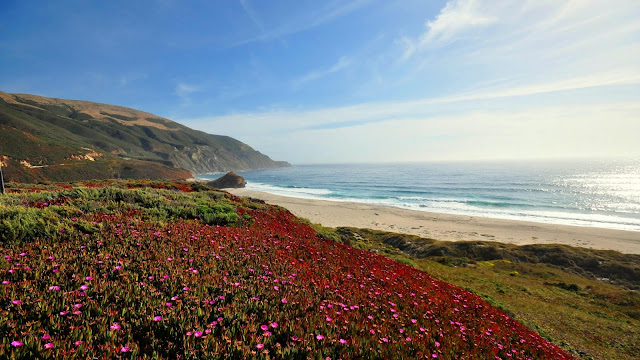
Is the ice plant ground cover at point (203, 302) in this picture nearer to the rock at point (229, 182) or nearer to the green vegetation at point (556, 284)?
the green vegetation at point (556, 284)

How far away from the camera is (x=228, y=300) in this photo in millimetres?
4348

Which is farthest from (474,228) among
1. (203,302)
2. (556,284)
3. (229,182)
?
(229,182)

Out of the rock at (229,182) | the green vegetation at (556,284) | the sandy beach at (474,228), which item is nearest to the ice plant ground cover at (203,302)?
the green vegetation at (556,284)

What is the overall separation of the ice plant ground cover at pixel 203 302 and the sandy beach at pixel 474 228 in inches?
1154

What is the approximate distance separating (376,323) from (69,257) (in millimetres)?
5479

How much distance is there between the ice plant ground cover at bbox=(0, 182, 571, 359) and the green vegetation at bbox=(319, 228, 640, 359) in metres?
4.81

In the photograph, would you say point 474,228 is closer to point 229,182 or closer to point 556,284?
point 556,284

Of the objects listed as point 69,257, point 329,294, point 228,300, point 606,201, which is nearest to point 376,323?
point 329,294

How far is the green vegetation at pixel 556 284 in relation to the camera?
923cm

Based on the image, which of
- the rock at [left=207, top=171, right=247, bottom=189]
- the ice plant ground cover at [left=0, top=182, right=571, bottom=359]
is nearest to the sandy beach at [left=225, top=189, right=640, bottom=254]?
the ice plant ground cover at [left=0, top=182, right=571, bottom=359]

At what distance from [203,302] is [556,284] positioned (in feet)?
64.9

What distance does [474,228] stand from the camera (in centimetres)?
3778

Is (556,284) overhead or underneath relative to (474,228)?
overhead

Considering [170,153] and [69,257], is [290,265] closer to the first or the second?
[69,257]
